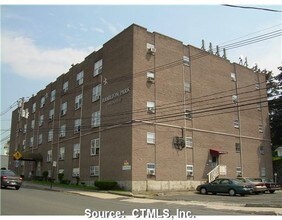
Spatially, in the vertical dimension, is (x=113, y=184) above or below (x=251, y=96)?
below

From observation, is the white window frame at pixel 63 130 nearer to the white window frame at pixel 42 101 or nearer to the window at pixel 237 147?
the white window frame at pixel 42 101

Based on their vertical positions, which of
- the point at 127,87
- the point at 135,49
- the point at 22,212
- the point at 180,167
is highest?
the point at 135,49

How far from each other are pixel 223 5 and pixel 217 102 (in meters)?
30.7

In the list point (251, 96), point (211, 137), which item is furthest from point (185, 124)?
point (251, 96)

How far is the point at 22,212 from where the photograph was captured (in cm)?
1382

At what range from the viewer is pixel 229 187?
1147 inches

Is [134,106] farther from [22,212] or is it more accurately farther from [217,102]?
[22,212]

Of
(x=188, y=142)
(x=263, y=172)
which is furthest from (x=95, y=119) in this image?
(x=263, y=172)

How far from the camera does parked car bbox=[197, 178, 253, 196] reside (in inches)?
1123

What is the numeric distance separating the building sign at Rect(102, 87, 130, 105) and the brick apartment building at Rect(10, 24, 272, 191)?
0.33ft

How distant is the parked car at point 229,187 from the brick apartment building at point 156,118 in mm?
4341

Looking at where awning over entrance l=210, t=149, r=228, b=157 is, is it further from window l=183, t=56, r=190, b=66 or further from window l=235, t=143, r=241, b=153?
window l=183, t=56, r=190, b=66

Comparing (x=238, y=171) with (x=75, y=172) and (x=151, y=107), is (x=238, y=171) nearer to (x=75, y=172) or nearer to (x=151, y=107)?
(x=151, y=107)

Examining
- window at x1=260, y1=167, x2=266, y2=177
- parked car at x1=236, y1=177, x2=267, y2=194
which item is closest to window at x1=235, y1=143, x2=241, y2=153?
window at x1=260, y1=167, x2=266, y2=177
